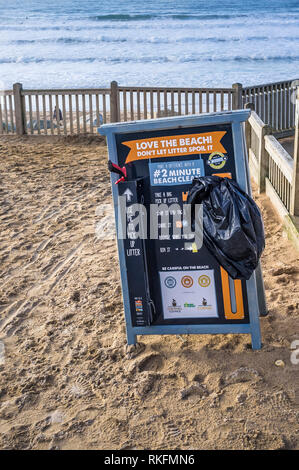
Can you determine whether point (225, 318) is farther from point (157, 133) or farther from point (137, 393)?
point (157, 133)

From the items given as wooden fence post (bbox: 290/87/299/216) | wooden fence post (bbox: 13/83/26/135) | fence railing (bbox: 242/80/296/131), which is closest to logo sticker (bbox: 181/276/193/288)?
wooden fence post (bbox: 290/87/299/216)

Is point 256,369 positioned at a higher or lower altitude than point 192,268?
lower

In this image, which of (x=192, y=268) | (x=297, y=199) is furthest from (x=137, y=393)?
(x=297, y=199)

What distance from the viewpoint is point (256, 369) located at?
13.1 ft

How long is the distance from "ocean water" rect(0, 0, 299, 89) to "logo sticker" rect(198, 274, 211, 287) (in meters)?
21.4

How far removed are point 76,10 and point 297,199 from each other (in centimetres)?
5745

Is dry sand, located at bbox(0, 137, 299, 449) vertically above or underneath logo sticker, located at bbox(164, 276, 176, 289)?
underneath

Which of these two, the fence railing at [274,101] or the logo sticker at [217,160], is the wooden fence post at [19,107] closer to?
the fence railing at [274,101]

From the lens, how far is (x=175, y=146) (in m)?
3.98

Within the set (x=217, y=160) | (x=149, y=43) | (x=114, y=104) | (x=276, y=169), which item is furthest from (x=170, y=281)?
(x=149, y=43)

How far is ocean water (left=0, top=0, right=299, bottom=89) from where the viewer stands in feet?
92.3

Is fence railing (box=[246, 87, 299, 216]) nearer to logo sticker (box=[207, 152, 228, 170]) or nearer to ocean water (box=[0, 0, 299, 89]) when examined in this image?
logo sticker (box=[207, 152, 228, 170])

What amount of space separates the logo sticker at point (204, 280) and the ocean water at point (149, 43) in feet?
70.1

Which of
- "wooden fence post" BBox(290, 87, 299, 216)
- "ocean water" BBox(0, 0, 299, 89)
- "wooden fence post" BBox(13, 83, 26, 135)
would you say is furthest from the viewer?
"ocean water" BBox(0, 0, 299, 89)
